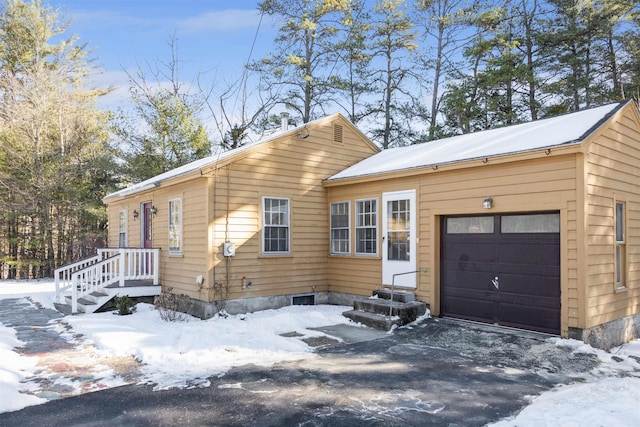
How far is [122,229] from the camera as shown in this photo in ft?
45.5

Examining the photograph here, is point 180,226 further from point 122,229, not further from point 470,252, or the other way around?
point 470,252

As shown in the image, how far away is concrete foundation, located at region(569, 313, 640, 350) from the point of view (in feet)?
21.1

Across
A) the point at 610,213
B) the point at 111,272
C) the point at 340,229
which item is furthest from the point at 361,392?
the point at 111,272

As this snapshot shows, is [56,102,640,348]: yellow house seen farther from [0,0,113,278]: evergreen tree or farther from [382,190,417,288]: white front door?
[0,0,113,278]: evergreen tree

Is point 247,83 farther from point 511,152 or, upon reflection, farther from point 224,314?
point 511,152

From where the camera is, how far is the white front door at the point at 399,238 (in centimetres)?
881

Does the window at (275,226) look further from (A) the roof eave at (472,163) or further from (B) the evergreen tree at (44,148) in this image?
(B) the evergreen tree at (44,148)


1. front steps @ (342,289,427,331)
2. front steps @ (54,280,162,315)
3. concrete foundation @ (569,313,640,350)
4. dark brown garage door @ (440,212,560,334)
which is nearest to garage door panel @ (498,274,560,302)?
dark brown garage door @ (440,212,560,334)

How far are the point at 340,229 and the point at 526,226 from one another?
4.60 metres

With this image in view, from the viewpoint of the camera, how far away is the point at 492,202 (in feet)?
24.5

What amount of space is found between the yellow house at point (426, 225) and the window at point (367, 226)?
0.13 feet

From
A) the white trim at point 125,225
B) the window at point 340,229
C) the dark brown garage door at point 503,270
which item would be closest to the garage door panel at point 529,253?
the dark brown garage door at point 503,270

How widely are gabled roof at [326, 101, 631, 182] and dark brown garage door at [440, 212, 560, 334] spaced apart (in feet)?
3.78

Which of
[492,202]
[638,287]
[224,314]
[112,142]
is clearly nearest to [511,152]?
[492,202]
